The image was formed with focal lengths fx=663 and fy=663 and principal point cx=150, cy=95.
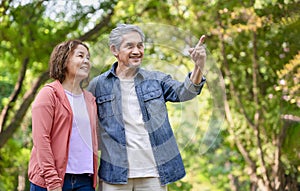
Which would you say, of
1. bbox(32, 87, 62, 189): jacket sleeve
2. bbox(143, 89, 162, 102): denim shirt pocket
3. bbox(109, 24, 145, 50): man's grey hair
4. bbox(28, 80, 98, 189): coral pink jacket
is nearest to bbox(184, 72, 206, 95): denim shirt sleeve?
bbox(143, 89, 162, 102): denim shirt pocket

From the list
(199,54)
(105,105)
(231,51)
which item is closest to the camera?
(199,54)

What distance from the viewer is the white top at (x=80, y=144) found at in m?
2.29

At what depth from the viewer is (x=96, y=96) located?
7.77 feet

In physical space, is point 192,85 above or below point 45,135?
above

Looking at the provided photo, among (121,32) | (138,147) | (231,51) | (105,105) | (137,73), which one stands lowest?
(138,147)

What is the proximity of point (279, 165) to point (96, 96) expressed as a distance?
3432 mm

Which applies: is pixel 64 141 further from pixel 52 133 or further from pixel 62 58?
pixel 62 58

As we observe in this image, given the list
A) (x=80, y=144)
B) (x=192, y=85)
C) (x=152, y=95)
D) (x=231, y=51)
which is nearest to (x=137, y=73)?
(x=152, y=95)

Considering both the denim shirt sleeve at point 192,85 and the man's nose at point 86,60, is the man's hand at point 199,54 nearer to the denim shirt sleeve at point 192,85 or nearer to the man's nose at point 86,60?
the denim shirt sleeve at point 192,85

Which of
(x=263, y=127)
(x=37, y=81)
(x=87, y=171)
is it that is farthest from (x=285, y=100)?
(x=87, y=171)

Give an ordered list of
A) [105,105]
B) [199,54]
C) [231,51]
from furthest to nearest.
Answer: [231,51] → [105,105] → [199,54]

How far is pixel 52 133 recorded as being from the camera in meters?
2.32

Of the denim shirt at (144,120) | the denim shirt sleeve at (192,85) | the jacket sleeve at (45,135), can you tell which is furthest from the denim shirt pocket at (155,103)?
the jacket sleeve at (45,135)

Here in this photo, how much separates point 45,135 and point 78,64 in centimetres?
29
